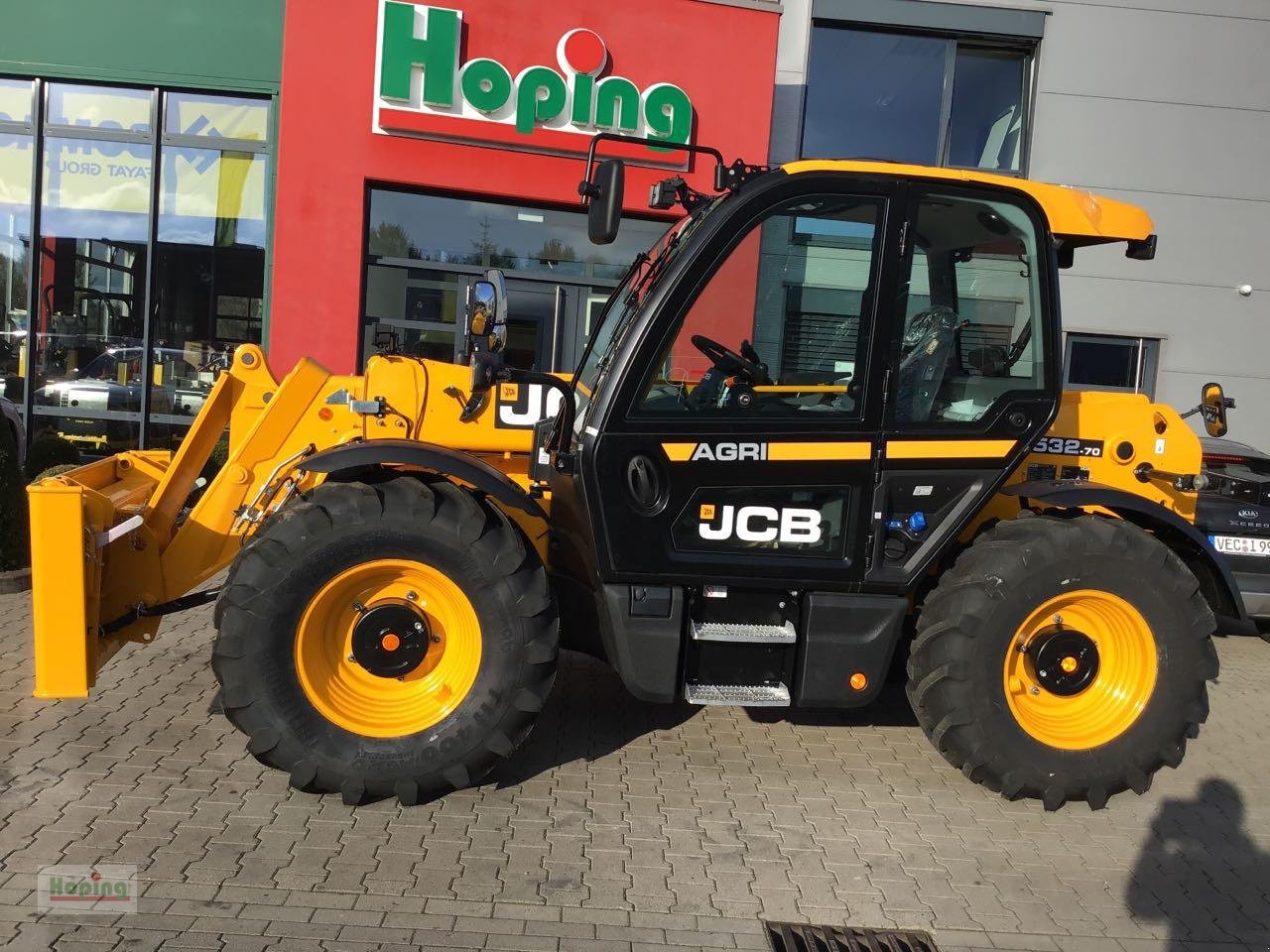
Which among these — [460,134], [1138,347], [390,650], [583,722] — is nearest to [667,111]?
[460,134]

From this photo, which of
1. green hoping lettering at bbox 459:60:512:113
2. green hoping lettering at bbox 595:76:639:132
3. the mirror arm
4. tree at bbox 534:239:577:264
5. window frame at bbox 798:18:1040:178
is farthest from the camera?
window frame at bbox 798:18:1040:178

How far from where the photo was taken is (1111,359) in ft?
36.4

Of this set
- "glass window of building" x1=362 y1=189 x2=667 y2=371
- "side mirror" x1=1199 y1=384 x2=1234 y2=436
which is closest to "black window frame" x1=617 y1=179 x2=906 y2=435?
"side mirror" x1=1199 y1=384 x2=1234 y2=436

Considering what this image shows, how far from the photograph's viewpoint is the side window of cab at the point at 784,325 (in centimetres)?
388

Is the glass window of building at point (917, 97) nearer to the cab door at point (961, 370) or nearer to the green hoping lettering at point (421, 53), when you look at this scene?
the green hoping lettering at point (421, 53)

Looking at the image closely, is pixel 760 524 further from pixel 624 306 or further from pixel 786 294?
pixel 624 306

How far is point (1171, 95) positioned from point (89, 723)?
467 inches

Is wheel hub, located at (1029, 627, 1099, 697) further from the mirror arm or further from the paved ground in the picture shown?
the mirror arm

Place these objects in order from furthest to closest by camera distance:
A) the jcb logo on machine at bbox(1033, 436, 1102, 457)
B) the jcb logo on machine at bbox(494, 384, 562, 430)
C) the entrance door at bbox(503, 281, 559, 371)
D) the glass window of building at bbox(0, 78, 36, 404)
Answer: the entrance door at bbox(503, 281, 559, 371), the glass window of building at bbox(0, 78, 36, 404), the jcb logo on machine at bbox(494, 384, 562, 430), the jcb logo on machine at bbox(1033, 436, 1102, 457)

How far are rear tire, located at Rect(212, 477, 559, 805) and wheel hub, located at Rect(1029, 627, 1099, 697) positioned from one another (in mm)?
2090

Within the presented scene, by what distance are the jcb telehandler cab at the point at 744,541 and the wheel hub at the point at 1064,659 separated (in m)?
0.01

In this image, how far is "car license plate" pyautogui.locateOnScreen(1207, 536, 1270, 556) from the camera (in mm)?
6816

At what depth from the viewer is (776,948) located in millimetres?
3117

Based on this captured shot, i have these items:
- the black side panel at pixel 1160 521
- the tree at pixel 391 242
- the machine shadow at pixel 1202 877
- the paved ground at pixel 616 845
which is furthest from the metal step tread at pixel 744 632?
the tree at pixel 391 242
